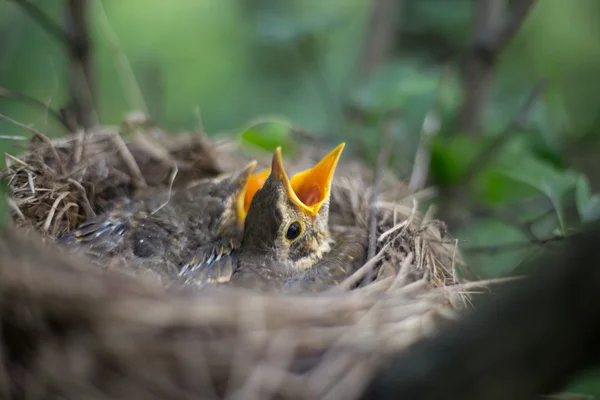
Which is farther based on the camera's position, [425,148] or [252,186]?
[425,148]

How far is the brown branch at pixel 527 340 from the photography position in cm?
85

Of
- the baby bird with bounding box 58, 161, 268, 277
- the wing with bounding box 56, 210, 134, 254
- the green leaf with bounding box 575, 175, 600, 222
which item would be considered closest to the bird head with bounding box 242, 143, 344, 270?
the baby bird with bounding box 58, 161, 268, 277

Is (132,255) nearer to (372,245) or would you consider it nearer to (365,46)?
(372,245)

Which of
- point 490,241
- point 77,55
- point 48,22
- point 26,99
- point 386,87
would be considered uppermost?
point 48,22

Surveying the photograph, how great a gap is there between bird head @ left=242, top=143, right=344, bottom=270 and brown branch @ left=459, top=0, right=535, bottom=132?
97 centimetres

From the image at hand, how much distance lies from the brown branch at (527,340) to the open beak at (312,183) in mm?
1000

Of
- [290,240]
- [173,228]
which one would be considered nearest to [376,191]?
[290,240]

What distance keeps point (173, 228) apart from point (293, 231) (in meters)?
0.43

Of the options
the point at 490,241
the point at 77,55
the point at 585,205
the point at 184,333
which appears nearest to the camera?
the point at 184,333

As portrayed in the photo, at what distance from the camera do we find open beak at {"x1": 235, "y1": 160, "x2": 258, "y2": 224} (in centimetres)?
214

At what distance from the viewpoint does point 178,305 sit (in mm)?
1160

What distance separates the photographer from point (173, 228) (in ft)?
6.66

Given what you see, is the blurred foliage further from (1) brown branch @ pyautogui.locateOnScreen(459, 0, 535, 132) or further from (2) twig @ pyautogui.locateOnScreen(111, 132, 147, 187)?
(2) twig @ pyautogui.locateOnScreen(111, 132, 147, 187)

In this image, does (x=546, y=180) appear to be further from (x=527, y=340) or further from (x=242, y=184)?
(x=527, y=340)
